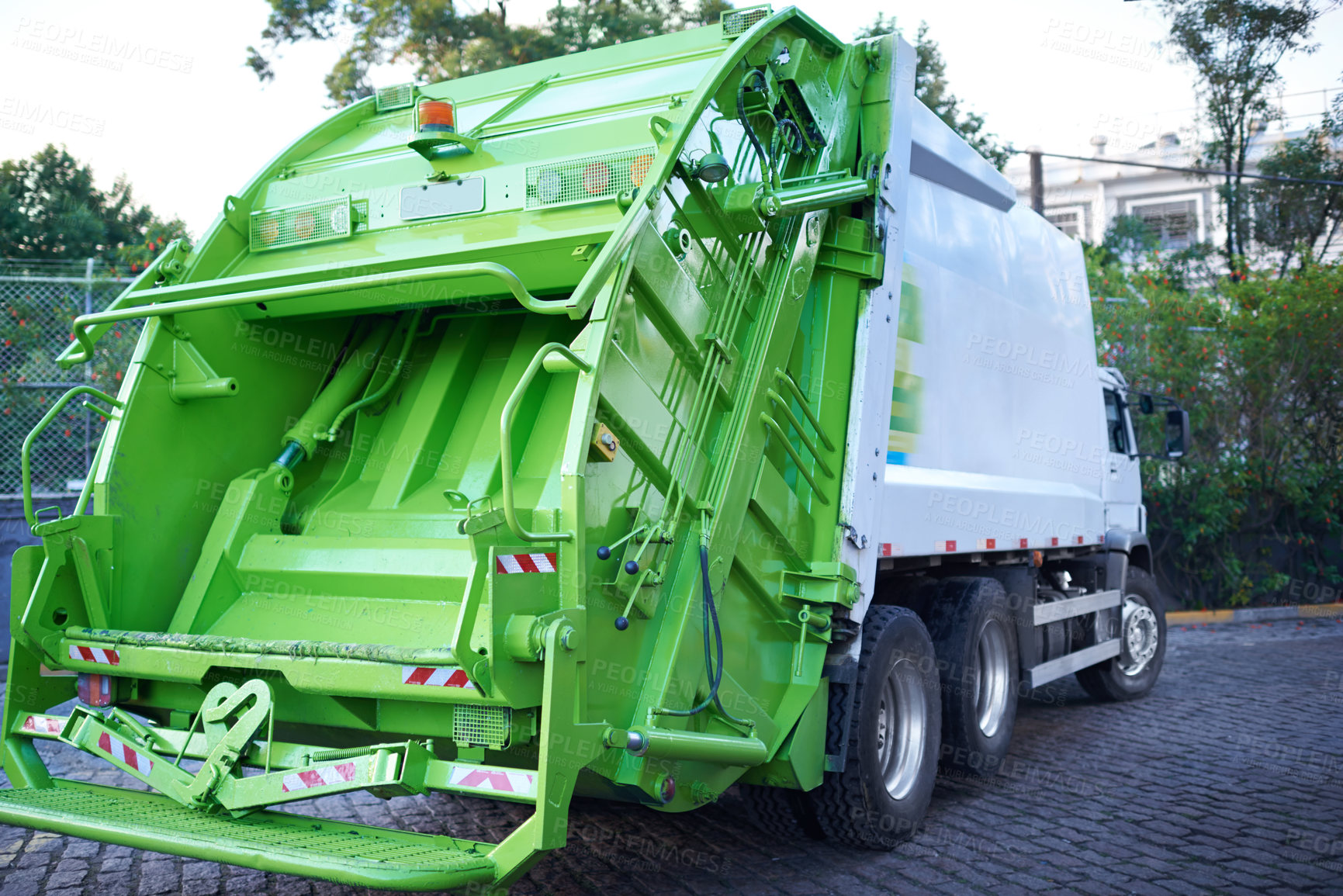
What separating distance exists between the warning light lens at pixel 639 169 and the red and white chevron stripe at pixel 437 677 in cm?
170

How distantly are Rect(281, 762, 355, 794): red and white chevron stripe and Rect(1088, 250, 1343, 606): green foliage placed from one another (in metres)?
11.1

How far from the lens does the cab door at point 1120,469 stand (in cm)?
777

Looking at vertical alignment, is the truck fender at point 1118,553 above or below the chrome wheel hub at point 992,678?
above

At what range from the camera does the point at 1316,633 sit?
11227mm

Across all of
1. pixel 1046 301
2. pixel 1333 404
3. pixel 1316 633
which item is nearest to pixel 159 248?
pixel 1046 301

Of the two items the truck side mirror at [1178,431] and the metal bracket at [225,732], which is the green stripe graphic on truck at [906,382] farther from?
the truck side mirror at [1178,431]

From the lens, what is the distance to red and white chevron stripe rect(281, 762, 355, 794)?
3053 millimetres

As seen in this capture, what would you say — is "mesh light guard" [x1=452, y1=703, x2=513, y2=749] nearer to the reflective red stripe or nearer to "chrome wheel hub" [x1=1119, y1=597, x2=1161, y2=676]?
the reflective red stripe

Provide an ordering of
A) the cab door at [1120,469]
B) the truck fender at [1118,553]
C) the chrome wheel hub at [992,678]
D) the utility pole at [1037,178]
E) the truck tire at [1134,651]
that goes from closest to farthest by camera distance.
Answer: the chrome wheel hub at [992,678]
the truck fender at [1118,553]
the truck tire at [1134,651]
the cab door at [1120,469]
the utility pole at [1037,178]

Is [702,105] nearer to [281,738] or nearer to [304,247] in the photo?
[304,247]

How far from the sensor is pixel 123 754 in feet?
11.5

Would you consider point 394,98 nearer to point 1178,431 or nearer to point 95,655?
point 95,655

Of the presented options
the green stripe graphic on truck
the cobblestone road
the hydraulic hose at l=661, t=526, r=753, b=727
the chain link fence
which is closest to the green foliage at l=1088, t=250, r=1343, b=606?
the cobblestone road

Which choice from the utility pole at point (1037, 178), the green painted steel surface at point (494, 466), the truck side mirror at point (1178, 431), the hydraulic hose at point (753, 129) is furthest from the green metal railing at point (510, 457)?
the utility pole at point (1037, 178)
